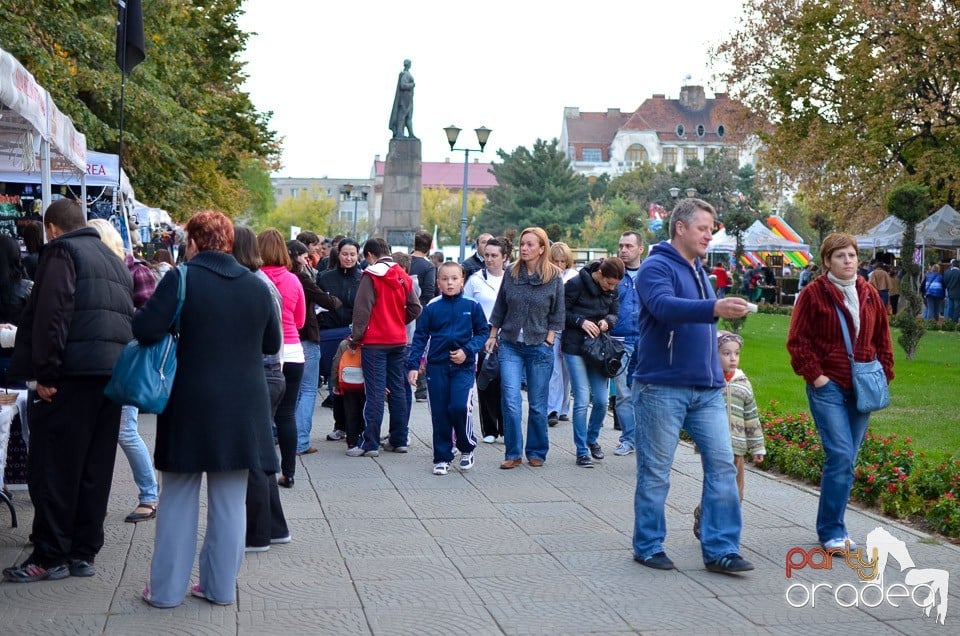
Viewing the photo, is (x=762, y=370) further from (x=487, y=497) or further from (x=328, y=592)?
(x=328, y=592)

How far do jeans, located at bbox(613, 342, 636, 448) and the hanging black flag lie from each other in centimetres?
534

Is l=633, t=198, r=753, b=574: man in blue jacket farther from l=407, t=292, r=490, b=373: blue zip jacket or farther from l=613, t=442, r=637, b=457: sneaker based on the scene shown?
l=613, t=442, r=637, b=457: sneaker

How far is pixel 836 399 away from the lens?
6.49 m

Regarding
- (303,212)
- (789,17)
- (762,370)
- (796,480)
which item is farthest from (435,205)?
(796,480)

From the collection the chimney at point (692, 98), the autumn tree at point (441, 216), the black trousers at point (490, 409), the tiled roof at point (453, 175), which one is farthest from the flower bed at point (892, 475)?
the tiled roof at point (453, 175)

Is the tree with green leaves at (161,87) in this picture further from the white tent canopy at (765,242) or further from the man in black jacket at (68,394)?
the white tent canopy at (765,242)

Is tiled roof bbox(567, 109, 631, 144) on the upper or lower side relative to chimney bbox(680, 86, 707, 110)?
lower

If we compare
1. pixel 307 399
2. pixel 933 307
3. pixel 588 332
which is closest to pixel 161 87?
pixel 307 399

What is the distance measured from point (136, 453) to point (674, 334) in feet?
10.8

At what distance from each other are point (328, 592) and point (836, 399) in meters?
2.82

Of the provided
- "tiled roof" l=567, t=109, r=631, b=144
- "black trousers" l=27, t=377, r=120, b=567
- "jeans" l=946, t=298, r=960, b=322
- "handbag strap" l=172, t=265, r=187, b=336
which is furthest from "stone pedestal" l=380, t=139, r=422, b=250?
"tiled roof" l=567, t=109, r=631, b=144

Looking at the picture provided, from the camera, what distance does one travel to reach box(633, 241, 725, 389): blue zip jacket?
20.0ft

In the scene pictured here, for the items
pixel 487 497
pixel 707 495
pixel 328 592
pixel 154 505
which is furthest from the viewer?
pixel 487 497

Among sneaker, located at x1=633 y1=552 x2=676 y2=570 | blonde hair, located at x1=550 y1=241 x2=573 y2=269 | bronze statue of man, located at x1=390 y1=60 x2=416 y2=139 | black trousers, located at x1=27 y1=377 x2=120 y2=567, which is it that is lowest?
sneaker, located at x1=633 y1=552 x2=676 y2=570
